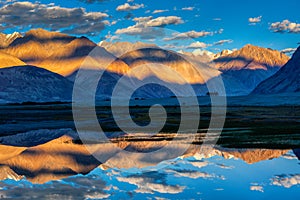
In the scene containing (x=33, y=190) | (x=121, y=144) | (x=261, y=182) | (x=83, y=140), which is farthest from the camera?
(x=83, y=140)

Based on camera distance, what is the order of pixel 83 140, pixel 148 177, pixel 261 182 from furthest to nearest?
pixel 83 140
pixel 148 177
pixel 261 182

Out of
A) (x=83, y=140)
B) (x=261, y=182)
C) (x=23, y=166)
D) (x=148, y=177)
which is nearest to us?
(x=261, y=182)

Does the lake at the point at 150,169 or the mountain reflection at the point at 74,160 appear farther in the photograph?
the mountain reflection at the point at 74,160

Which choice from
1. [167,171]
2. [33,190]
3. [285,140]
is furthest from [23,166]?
[285,140]

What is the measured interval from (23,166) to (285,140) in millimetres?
26072

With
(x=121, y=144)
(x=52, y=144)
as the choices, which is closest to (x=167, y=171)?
(x=121, y=144)

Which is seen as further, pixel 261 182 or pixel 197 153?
pixel 197 153

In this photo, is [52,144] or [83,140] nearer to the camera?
[52,144]

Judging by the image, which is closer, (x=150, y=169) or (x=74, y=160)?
(x=150, y=169)

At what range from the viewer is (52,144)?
4228cm

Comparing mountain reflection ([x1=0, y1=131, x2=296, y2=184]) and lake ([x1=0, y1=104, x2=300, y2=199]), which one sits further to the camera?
mountain reflection ([x1=0, y1=131, x2=296, y2=184])

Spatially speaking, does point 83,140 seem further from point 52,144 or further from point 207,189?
point 207,189

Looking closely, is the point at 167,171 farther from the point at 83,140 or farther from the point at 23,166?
the point at 83,140

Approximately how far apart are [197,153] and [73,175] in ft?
41.5
